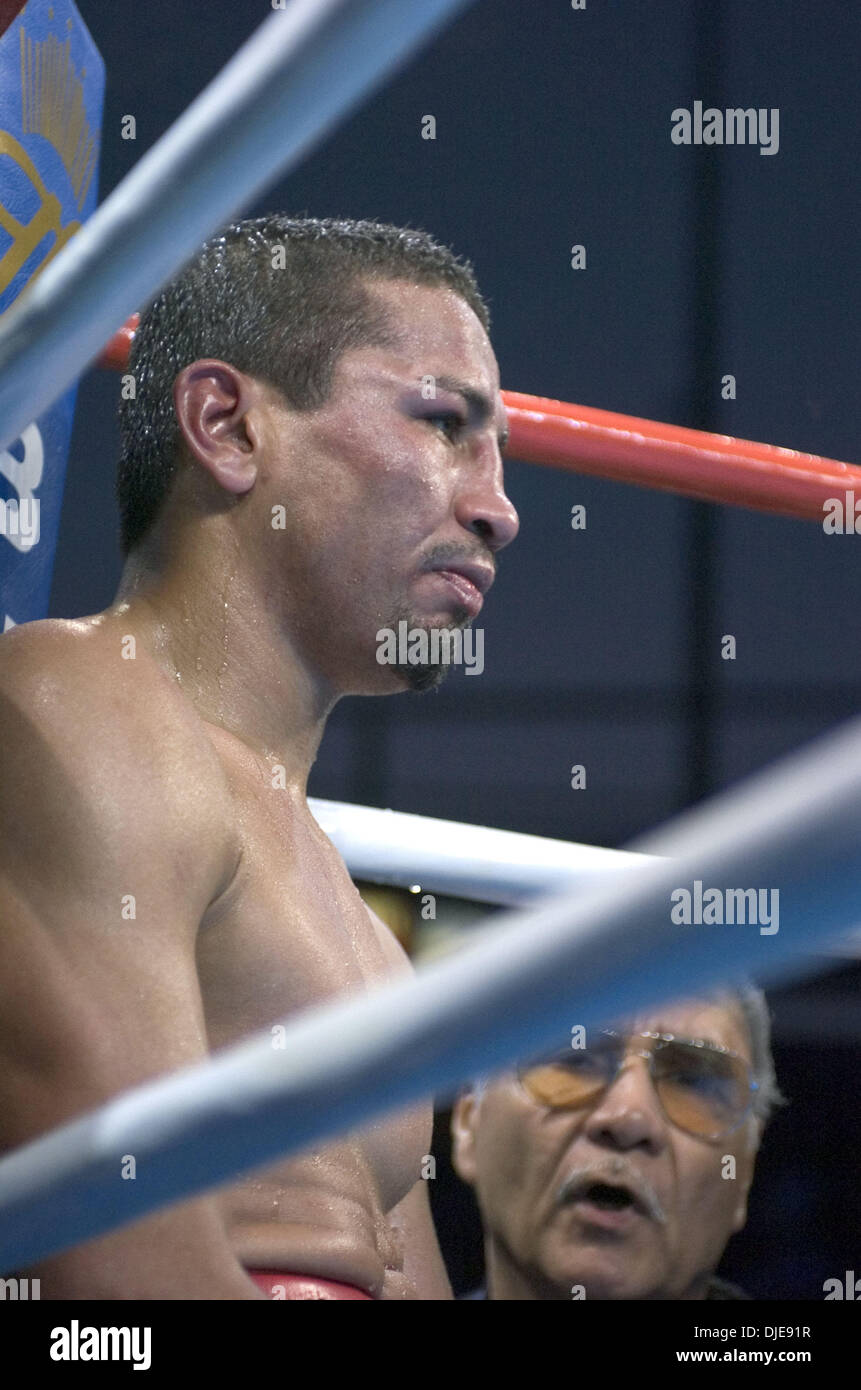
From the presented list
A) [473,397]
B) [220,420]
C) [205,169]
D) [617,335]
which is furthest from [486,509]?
[617,335]

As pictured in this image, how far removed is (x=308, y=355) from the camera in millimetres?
1069

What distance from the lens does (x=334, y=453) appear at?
1.05 metres

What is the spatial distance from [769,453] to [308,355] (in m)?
0.42

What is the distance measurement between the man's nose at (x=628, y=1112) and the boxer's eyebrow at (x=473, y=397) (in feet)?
3.15

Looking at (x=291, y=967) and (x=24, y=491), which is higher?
(x=24, y=491)

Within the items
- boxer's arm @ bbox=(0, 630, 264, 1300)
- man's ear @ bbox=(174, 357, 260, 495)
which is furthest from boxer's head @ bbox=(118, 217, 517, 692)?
boxer's arm @ bbox=(0, 630, 264, 1300)

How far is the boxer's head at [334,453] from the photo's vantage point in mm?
1042

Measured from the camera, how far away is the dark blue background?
3.27 meters

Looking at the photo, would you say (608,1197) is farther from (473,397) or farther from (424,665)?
(473,397)

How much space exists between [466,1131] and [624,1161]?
23 centimetres

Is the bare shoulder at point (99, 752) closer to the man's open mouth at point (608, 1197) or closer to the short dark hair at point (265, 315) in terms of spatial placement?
the short dark hair at point (265, 315)

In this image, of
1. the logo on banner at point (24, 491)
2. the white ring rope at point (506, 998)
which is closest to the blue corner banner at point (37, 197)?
the logo on banner at point (24, 491)
